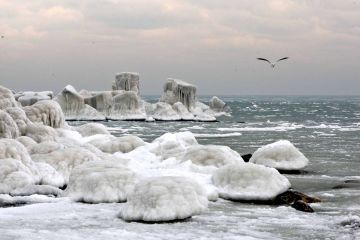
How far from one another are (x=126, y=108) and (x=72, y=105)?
8.68 meters

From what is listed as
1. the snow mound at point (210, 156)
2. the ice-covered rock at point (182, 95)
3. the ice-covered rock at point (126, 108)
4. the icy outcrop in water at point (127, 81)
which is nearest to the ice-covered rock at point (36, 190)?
the snow mound at point (210, 156)

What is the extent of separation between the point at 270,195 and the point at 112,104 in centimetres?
7364

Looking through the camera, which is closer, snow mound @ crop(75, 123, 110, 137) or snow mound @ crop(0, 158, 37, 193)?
snow mound @ crop(0, 158, 37, 193)

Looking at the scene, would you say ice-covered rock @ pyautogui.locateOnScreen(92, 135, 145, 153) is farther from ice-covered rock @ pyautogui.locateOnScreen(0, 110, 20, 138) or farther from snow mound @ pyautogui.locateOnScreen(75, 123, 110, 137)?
snow mound @ pyautogui.locateOnScreen(75, 123, 110, 137)

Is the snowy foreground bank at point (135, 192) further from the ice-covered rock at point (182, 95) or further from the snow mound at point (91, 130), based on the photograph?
the ice-covered rock at point (182, 95)

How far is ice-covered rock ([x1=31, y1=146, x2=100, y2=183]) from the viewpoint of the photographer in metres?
19.1

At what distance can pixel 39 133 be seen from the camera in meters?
25.4

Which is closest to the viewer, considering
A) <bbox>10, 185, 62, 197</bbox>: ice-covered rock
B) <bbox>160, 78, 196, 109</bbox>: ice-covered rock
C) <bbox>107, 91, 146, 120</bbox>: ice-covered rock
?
<bbox>10, 185, 62, 197</bbox>: ice-covered rock

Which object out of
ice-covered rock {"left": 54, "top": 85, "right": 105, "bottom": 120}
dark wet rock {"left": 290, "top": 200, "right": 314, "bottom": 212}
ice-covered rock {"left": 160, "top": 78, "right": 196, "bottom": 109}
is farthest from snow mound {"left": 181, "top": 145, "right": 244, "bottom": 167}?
ice-covered rock {"left": 160, "top": 78, "right": 196, "bottom": 109}

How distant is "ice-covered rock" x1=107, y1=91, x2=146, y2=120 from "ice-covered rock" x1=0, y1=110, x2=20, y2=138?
62.0 metres

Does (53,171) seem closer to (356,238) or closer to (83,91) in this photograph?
(356,238)

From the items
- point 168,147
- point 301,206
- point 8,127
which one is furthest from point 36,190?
point 168,147

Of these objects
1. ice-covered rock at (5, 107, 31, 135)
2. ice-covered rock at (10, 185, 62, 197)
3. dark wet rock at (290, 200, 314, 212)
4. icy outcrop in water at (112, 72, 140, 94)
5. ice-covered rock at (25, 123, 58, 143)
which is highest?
icy outcrop in water at (112, 72, 140, 94)

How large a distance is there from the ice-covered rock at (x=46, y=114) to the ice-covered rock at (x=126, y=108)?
5463cm
